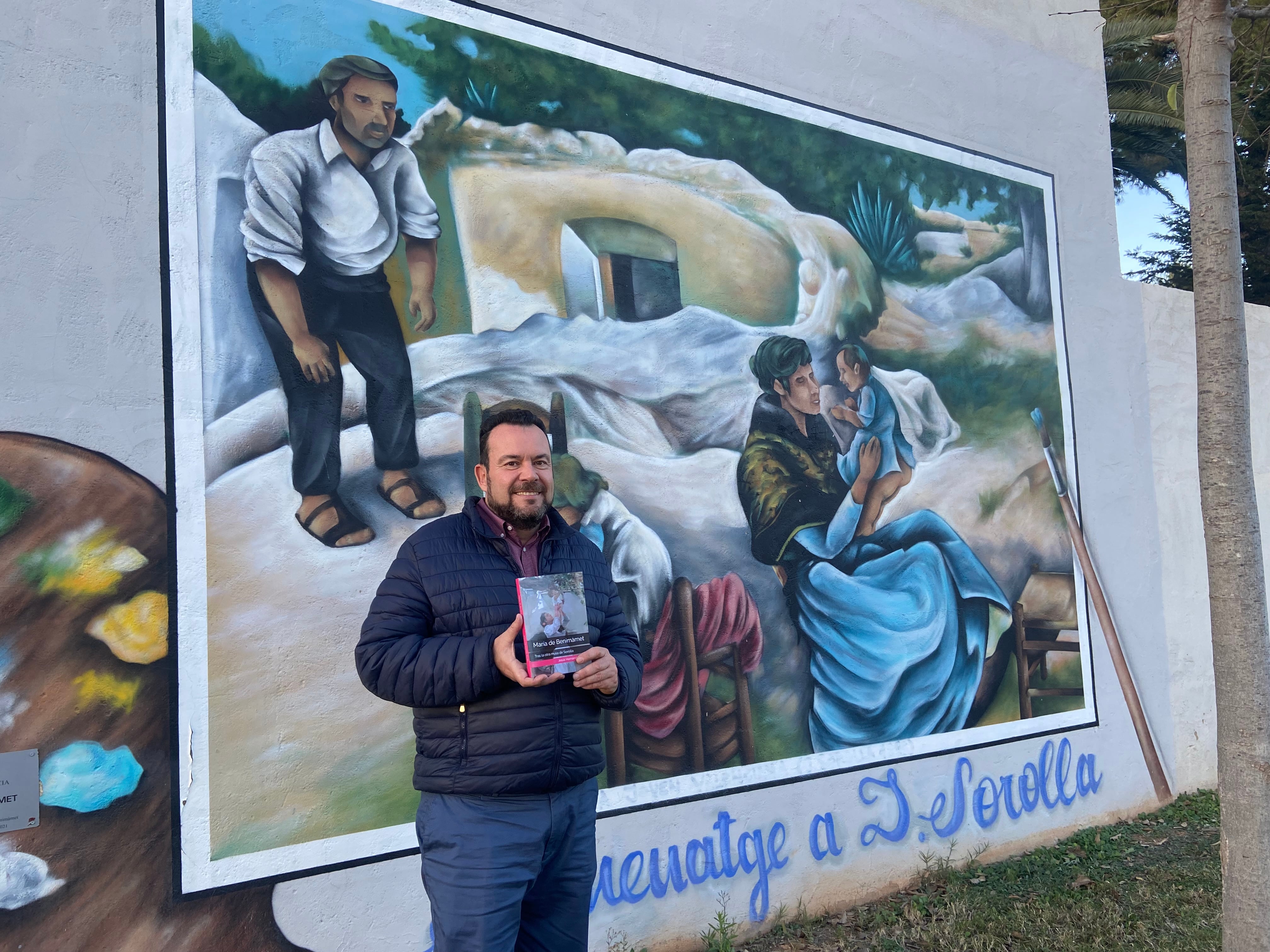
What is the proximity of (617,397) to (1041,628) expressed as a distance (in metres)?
2.87

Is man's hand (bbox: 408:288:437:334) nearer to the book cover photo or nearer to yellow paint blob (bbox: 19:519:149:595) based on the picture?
yellow paint blob (bbox: 19:519:149:595)

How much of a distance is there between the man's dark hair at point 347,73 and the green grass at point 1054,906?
11.9 ft

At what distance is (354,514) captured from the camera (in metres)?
3.43

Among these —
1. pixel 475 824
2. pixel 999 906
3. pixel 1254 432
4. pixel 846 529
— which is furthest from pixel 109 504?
pixel 1254 432

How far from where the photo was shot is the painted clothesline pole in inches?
223

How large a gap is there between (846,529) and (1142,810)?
2708mm

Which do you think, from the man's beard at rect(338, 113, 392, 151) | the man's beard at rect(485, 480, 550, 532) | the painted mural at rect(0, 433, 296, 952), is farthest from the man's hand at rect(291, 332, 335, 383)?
the man's beard at rect(485, 480, 550, 532)

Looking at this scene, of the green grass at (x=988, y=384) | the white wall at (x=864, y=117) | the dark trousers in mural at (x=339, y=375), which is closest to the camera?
the white wall at (x=864, y=117)

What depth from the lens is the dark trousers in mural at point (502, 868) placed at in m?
2.23

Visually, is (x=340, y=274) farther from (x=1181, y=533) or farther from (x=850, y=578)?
(x=1181, y=533)

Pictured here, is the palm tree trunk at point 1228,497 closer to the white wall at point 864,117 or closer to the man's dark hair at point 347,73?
the white wall at point 864,117

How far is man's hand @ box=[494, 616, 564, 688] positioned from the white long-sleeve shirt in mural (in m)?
1.79

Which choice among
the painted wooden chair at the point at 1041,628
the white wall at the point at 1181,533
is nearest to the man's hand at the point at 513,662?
the painted wooden chair at the point at 1041,628

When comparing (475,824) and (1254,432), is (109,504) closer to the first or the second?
(475,824)
